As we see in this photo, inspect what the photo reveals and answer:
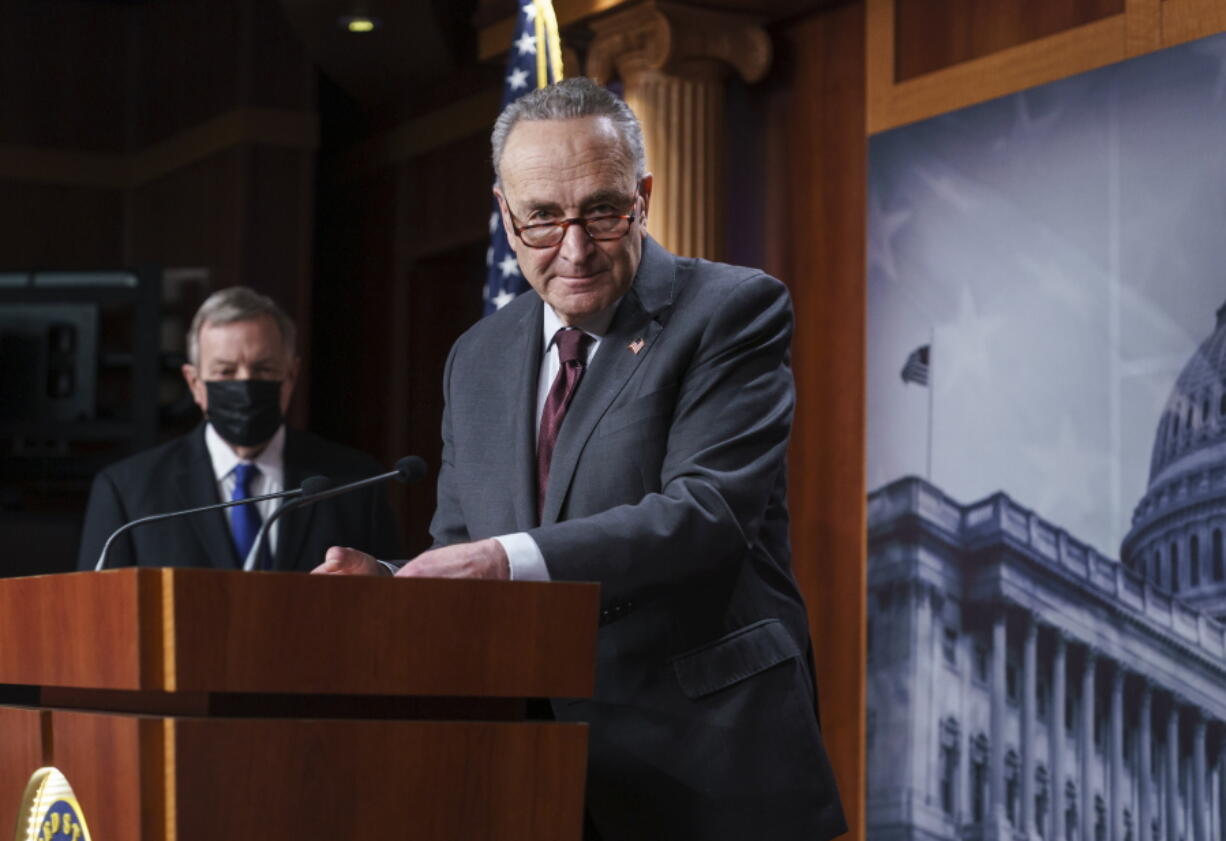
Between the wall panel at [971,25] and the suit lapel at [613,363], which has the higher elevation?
the wall panel at [971,25]

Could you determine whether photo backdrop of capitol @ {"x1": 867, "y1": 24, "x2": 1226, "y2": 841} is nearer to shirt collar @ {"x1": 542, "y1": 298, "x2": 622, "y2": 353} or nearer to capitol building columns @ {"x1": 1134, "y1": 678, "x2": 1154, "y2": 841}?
capitol building columns @ {"x1": 1134, "y1": 678, "x2": 1154, "y2": 841}

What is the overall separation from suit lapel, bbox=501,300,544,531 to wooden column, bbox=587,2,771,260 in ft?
9.69

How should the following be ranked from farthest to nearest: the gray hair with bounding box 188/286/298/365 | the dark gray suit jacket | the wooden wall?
the wooden wall → the gray hair with bounding box 188/286/298/365 → the dark gray suit jacket

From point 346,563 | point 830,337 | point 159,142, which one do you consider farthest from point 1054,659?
point 159,142

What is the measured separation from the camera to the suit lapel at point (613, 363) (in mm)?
2209

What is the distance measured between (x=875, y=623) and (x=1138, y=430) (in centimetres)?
109

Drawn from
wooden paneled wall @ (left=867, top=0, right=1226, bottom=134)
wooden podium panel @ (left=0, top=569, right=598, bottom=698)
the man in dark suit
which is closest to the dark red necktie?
the man in dark suit

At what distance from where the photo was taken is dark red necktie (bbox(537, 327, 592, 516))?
7.47ft

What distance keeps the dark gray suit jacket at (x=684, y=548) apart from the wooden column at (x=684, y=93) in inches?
120

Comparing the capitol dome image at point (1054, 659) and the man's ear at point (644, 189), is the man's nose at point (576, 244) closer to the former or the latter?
the man's ear at point (644, 189)

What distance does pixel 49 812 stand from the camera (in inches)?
72.6

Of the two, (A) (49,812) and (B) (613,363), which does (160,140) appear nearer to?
(B) (613,363)

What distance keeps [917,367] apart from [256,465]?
5.99ft

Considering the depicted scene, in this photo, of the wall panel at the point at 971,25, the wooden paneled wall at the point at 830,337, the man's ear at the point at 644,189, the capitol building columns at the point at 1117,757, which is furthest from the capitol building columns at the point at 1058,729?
the man's ear at the point at 644,189
